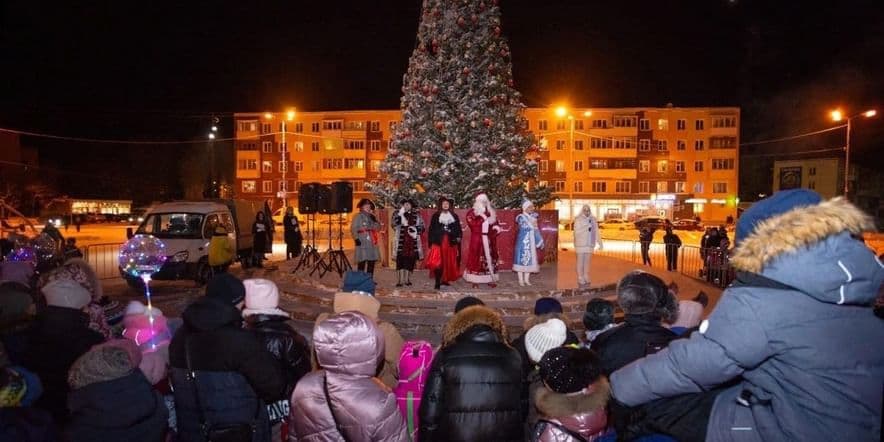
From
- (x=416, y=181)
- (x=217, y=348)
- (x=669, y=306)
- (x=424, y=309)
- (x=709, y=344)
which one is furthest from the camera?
(x=416, y=181)

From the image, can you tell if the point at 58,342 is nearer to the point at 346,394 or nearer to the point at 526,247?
the point at 346,394

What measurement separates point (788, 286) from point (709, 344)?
0.35m

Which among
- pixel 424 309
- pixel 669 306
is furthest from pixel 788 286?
pixel 424 309

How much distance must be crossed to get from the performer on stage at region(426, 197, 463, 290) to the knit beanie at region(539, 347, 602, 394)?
7865mm

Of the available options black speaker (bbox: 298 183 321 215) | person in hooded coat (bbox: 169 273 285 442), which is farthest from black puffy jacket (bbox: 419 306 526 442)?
black speaker (bbox: 298 183 321 215)

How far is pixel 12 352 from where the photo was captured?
375 cm

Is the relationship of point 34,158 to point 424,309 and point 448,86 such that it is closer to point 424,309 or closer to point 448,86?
point 448,86

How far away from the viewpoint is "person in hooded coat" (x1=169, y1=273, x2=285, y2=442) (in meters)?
3.32

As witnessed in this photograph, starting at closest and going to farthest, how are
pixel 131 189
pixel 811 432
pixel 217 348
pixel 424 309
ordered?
pixel 811 432, pixel 217 348, pixel 424 309, pixel 131 189

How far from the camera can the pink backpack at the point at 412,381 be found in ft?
12.4

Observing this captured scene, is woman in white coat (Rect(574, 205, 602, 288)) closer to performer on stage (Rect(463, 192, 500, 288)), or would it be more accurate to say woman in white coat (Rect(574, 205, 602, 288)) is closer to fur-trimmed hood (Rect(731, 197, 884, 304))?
performer on stage (Rect(463, 192, 500, 288))

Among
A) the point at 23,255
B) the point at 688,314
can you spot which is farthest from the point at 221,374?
the point at 23,255

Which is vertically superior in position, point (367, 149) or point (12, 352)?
point (367, 149)

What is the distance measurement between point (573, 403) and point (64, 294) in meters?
3.72
